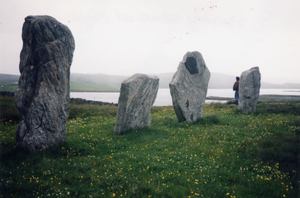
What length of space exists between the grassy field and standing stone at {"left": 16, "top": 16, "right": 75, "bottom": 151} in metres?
0.84

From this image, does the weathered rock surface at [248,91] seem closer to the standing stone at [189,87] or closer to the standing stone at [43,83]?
the standing stone at [189,87]

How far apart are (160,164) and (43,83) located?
6.63 metres

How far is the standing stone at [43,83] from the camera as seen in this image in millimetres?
17484

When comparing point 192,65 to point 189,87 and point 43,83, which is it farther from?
point 43,83

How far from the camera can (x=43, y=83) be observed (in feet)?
58.1

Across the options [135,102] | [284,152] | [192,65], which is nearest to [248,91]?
[192,65]

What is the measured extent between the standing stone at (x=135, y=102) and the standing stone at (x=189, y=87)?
8.30ft

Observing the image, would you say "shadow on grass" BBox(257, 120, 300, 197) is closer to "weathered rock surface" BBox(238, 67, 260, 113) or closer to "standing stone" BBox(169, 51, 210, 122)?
"standing stone" BBox(169, 51, 210, 122)

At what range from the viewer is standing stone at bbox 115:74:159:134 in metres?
22.2

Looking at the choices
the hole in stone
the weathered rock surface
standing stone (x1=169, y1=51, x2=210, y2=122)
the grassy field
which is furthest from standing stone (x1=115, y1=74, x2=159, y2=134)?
the weathered rock surface

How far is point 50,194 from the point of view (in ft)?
40.6

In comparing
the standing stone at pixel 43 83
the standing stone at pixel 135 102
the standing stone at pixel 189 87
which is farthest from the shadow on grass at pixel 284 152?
the standing stone at pixel 43 83

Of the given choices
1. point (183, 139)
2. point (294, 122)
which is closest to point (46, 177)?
point (183, 139)

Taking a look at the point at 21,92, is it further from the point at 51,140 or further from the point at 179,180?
the point at 179,180
